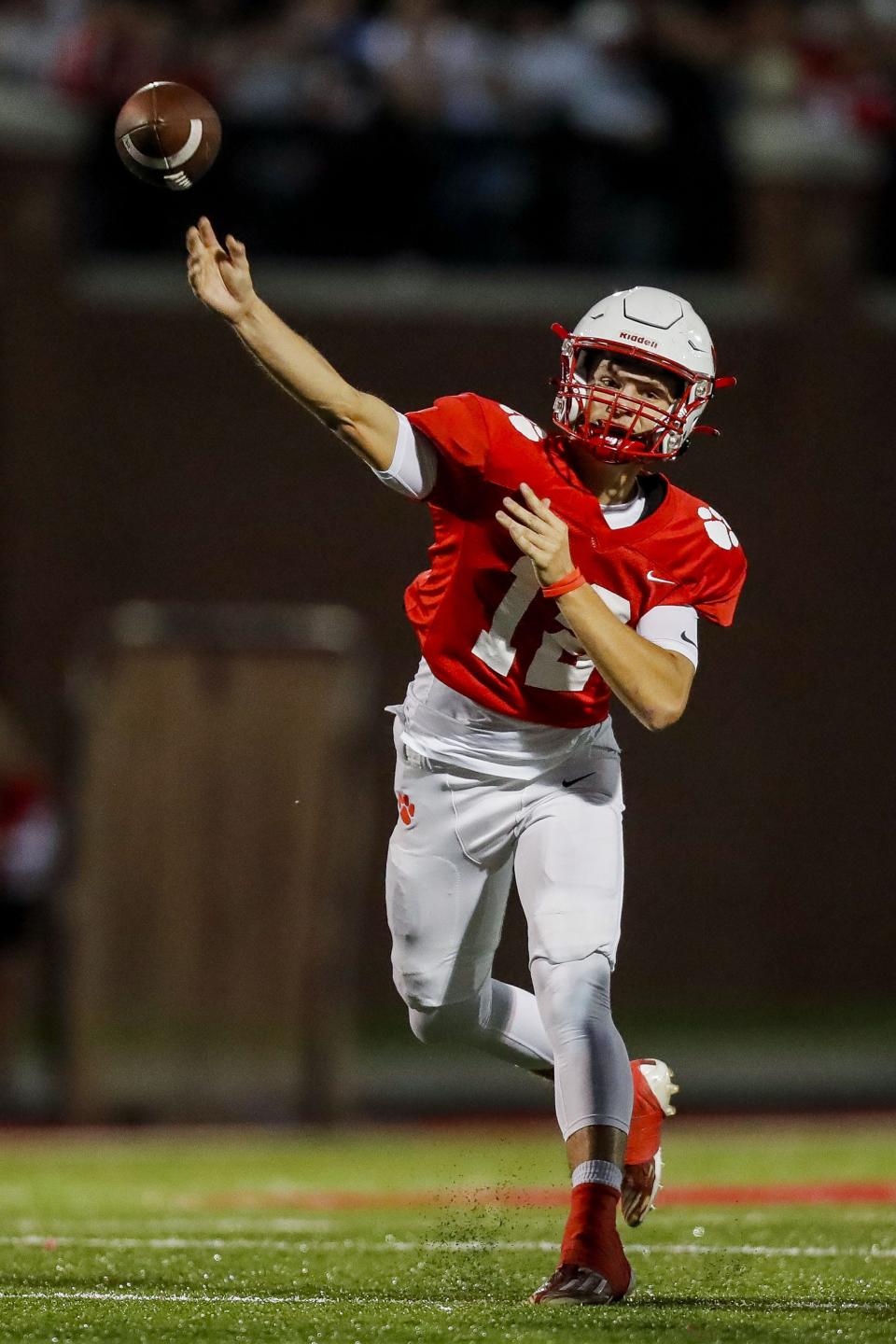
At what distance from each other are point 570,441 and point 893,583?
8.67 metres

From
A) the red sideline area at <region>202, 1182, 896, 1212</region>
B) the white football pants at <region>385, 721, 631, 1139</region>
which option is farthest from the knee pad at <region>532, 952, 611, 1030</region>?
the red sideline area at <region>202, 1182, 896, 1212</region>

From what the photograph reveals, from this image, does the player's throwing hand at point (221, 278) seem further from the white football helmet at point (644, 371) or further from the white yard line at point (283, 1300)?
the white yard line at point (283, 1300)

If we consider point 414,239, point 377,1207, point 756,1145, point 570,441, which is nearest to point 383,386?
Result: point 414,239

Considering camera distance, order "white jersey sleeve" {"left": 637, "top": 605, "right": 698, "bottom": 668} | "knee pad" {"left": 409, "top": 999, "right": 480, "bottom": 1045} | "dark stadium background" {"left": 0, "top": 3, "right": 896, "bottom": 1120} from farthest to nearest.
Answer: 1. "dark stadium background" {"left": 0, "top": 3, "right": 896, "bottom": 1120}
2. "knee pad" {"left": 409, "top": 999, "right": 480, "bottom": 1045}
3. "white jersey sleeve" {"left": 637, "top": 605, "right": 698, "bottom": 668}

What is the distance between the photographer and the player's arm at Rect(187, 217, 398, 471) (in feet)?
14.3

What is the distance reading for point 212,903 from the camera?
406 inches

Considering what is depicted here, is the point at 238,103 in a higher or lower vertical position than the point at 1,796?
higher

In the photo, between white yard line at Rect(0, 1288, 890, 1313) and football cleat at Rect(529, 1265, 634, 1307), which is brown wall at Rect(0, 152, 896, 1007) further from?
football cleat at Rect(529, 1265, 634, 1307)

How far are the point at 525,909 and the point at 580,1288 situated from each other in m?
0.80

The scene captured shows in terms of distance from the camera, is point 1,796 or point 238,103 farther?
point 238,103

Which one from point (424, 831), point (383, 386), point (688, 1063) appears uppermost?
point (383, 386)

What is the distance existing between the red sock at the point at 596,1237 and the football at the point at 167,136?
6.95 feet

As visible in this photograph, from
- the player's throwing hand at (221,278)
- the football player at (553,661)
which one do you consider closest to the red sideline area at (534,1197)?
the football player at (553,661)

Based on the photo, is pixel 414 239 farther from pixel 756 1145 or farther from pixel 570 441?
pixel 570 441
